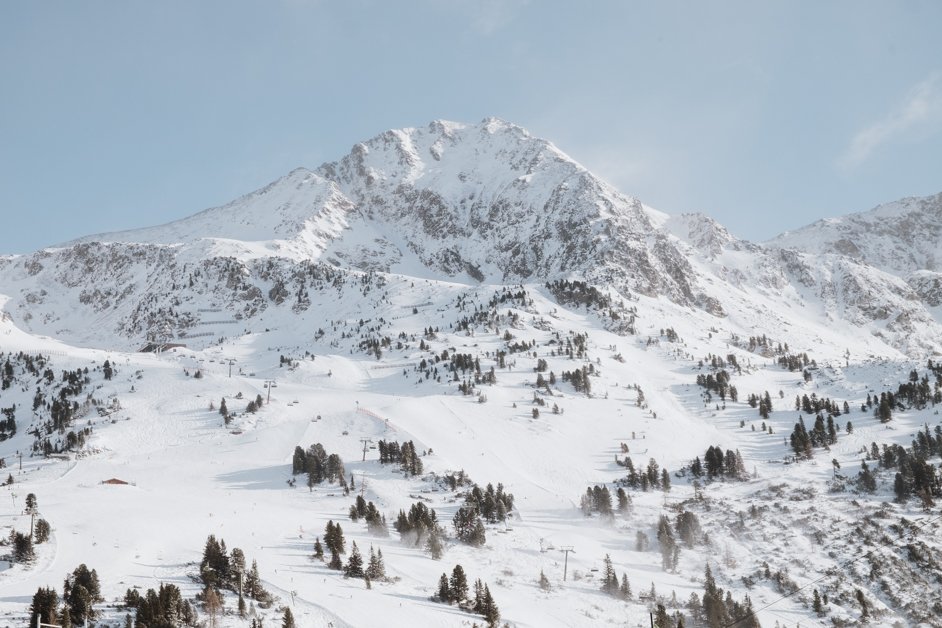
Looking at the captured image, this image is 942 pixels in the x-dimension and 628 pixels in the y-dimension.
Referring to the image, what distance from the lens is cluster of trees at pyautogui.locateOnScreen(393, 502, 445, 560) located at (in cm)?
8519

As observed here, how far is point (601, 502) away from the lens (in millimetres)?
107188

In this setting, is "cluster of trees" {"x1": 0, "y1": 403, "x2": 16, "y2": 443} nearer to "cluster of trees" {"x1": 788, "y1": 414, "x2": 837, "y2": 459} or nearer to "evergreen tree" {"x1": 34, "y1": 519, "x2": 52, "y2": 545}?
"evergreen tree" {"x1": 34, "y1": 519, "x2": 52, "y2": 545}

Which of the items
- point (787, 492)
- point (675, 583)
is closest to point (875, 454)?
point (787, 492)

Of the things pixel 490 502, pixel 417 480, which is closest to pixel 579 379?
pixel 417 480

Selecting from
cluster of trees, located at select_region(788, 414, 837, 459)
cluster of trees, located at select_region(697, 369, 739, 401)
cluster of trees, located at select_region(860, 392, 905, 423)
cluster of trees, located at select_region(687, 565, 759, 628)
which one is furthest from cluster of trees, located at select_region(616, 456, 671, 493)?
cluster of trees, located at select_region(697, 369, 739, 401)

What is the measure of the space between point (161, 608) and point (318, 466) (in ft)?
206

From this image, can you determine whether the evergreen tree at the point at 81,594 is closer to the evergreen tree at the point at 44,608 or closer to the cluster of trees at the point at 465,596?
the evergreen tree at the point at 44,608

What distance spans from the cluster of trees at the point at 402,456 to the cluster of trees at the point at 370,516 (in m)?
14.0

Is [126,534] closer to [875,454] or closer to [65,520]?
[65,520]

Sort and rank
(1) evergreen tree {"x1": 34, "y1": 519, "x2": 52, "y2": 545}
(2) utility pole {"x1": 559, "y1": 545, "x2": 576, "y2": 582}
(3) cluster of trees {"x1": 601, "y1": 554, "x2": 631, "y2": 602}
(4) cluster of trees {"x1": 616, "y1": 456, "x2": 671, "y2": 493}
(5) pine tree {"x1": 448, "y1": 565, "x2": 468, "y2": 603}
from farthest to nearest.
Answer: (4) cluster of trees {"x1": 616, "y1": 456, "x2": 671, "y2": 493} → (2) utility pole {"x1": 559, "y1": 545, "x2": 576, "y2": 582} → (3) cluster of trees {"x1": 601, "y1": 554, "x2": 631, "y2": 602} → (5) pine tree {"x1": 448, "y1": 565, "x2": 468, "y2": 603} → (1) evergreen tree {"x1": 34, "y1": 519, "x2": 52, "y2": 545}

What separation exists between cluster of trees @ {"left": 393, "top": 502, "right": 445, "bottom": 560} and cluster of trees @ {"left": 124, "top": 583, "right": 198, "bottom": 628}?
34.8 m

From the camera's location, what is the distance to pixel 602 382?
174750 mm

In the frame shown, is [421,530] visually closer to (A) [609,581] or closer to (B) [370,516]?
(B) [370,516]

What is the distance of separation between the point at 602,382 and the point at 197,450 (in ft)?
310
